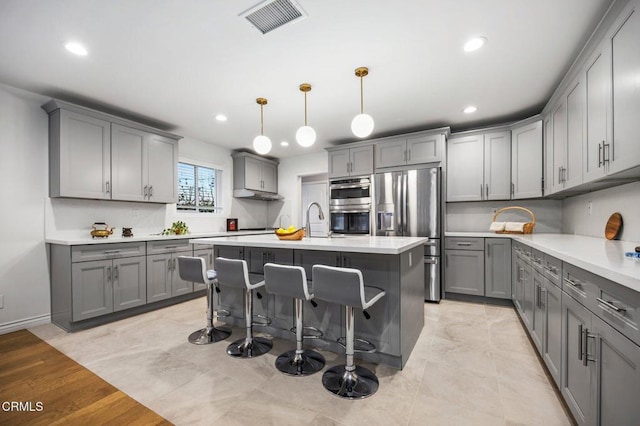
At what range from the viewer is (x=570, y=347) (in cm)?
153

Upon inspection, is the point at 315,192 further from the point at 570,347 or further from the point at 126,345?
the point at 570,347

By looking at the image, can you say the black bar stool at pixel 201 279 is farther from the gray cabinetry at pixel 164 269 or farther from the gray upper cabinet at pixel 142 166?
the gray upper cabinet at pixel 142 166

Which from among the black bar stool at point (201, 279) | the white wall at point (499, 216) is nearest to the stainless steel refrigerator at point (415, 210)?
the white wall at point (499, 216)

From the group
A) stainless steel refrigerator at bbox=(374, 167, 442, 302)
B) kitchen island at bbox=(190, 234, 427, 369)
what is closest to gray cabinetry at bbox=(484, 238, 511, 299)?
stainless steel refrigerator at bbox=(374, 167, 442, 302)

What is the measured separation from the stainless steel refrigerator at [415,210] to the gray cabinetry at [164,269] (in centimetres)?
294

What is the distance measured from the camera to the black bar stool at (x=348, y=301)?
1745mm

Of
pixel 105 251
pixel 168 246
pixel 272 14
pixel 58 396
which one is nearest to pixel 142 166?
pixel 168 246

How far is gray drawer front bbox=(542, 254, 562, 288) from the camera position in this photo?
1.73 m

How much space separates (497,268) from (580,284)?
249cm

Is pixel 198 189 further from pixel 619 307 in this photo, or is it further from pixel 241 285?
pixel 619 307

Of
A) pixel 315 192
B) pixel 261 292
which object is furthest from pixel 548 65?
pixel 315 192

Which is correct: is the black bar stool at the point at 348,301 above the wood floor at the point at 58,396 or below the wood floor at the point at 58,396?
above

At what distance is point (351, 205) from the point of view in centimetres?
458

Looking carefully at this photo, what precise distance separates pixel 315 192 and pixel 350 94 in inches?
117
